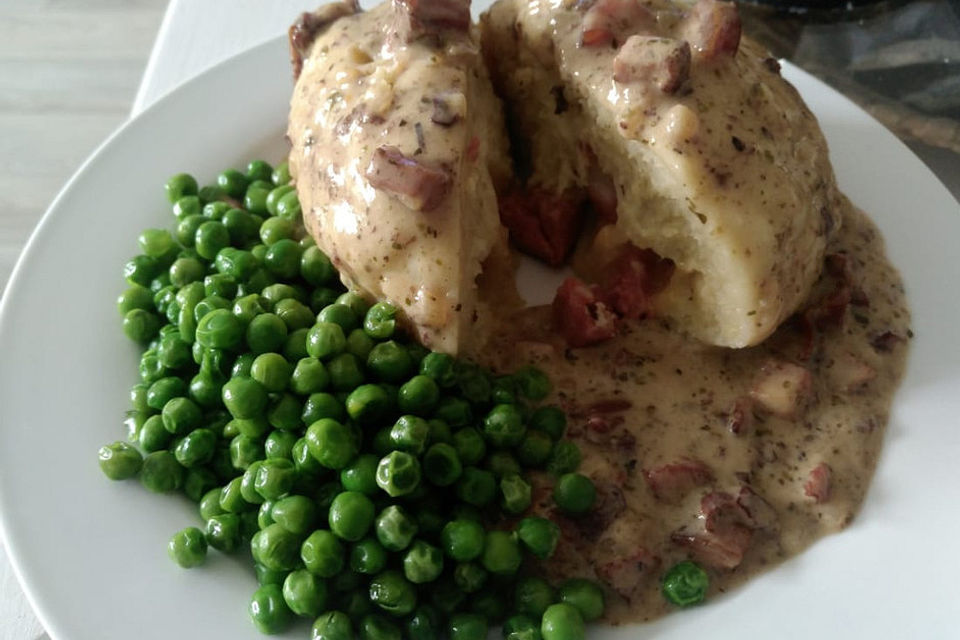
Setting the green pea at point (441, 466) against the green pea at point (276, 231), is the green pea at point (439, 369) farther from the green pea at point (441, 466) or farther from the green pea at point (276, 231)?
the green pea at point (276, 231)

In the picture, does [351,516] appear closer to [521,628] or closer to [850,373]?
[521,628]

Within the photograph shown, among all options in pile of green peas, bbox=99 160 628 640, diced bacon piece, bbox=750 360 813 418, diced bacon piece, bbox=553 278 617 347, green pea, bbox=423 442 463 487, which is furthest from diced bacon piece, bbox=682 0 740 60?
green pea, bbox=423 442 463 487

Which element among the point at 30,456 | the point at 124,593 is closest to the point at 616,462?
the point at 124,593

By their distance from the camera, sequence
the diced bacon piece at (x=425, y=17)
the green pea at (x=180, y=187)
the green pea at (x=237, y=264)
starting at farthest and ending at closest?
the green pea at (x=180, y=187) → the green pea at (x=237, y=264) → the diced bacon piece at (x=425, y=17)

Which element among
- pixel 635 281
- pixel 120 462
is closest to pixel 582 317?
pixel 635 281

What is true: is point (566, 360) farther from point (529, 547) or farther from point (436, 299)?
point (529, 547)

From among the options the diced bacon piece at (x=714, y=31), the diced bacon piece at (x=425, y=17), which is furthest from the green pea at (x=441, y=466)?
the diced bacon piece at (x=714, y=31)

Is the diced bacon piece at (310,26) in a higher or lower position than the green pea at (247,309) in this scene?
higher
